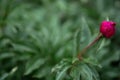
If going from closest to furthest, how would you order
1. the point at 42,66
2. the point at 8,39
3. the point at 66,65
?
the point at 66,65
the point at 42,66
the point at 8,39

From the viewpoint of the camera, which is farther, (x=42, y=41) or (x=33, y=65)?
(x=42, y=41)

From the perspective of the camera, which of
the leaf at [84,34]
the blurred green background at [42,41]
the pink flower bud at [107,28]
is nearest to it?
the pink flower bud at [107,28]

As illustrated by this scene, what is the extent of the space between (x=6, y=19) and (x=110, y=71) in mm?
986

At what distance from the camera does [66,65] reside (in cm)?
188

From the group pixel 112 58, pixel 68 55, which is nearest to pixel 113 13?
pixel 112 58

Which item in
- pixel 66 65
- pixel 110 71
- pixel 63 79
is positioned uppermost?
pixel 66 65

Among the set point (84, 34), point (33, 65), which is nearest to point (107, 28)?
point (84, 34)

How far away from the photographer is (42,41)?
7.68ft

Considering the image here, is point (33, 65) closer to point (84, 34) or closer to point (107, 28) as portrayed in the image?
point (84, 34)

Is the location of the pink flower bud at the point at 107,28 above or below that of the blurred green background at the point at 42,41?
above

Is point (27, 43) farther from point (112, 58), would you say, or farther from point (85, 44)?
point (112, 58)

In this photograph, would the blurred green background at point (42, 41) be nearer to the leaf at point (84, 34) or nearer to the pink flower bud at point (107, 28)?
the leaf at point (84, 34)

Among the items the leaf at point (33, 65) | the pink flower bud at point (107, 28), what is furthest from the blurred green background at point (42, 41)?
the pink flower bud at point (107, 28)

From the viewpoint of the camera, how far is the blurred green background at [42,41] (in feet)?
7.27
